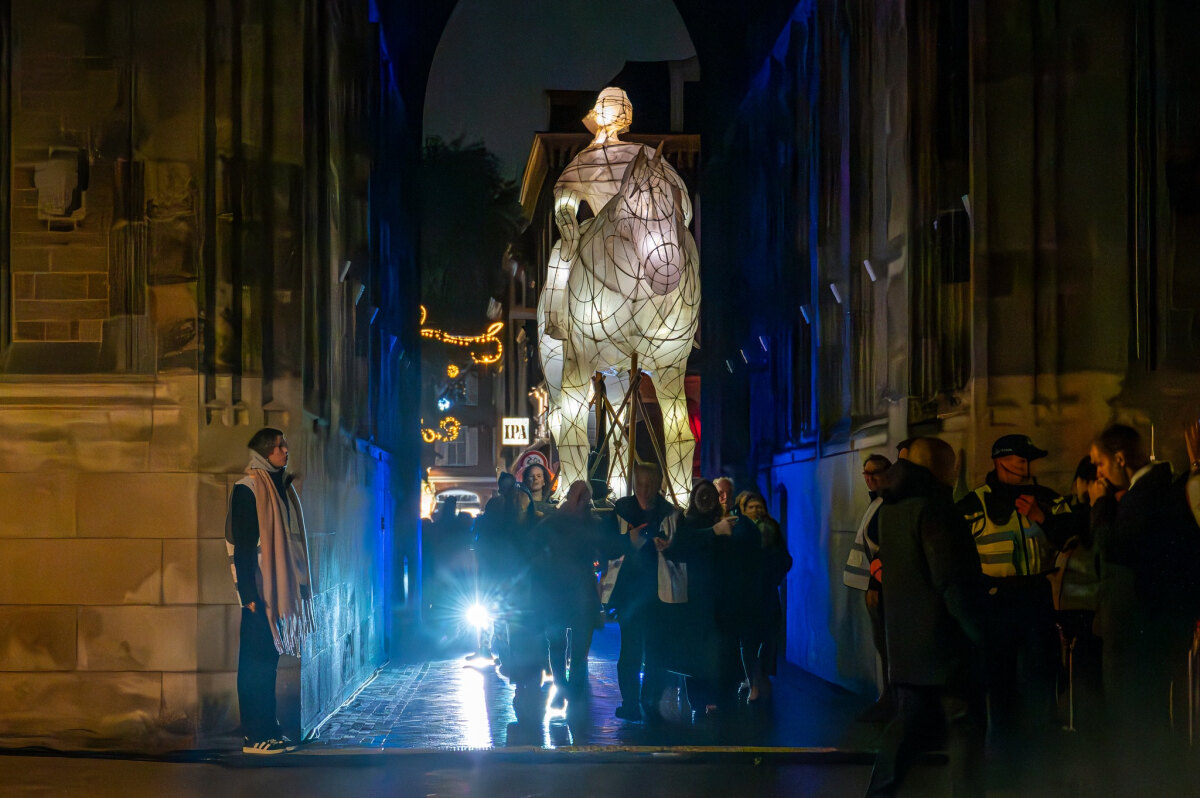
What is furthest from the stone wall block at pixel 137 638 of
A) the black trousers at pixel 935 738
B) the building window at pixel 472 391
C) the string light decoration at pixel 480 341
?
the building window at pixel 472 391

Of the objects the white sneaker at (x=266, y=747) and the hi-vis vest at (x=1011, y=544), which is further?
the white sneaker at (x=266, y=747)

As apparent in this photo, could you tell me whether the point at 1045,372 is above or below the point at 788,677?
above

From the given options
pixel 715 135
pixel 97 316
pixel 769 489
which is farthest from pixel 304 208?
pixel 715 135

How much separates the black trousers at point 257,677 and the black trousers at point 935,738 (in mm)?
4114

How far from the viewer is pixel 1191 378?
9.88m

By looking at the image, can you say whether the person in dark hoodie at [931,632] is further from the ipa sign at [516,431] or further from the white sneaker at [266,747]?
the ipa sign at [516,431]

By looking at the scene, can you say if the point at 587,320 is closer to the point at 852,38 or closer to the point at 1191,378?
the point at 852,38

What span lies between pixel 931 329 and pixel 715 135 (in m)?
9.88

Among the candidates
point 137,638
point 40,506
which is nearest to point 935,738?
point 137,638

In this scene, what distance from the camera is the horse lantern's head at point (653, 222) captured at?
775 inches

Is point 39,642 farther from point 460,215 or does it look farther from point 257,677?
point 460,215

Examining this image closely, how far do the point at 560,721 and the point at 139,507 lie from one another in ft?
11.1

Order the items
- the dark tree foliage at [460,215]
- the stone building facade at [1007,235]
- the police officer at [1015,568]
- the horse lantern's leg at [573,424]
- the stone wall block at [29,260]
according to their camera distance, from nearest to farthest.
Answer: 1. the police officer at [1015,568]
2. the stone wall block at [29,260]
3. the stone building facade at [1007,235]
4. the horse lantern's leg at [573,424]
5. the dark tree foliage at [460,215]

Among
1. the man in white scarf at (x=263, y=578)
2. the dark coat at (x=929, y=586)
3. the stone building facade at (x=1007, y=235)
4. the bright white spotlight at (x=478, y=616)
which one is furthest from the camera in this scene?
the bright white spotlight at (x=478, y=616)
